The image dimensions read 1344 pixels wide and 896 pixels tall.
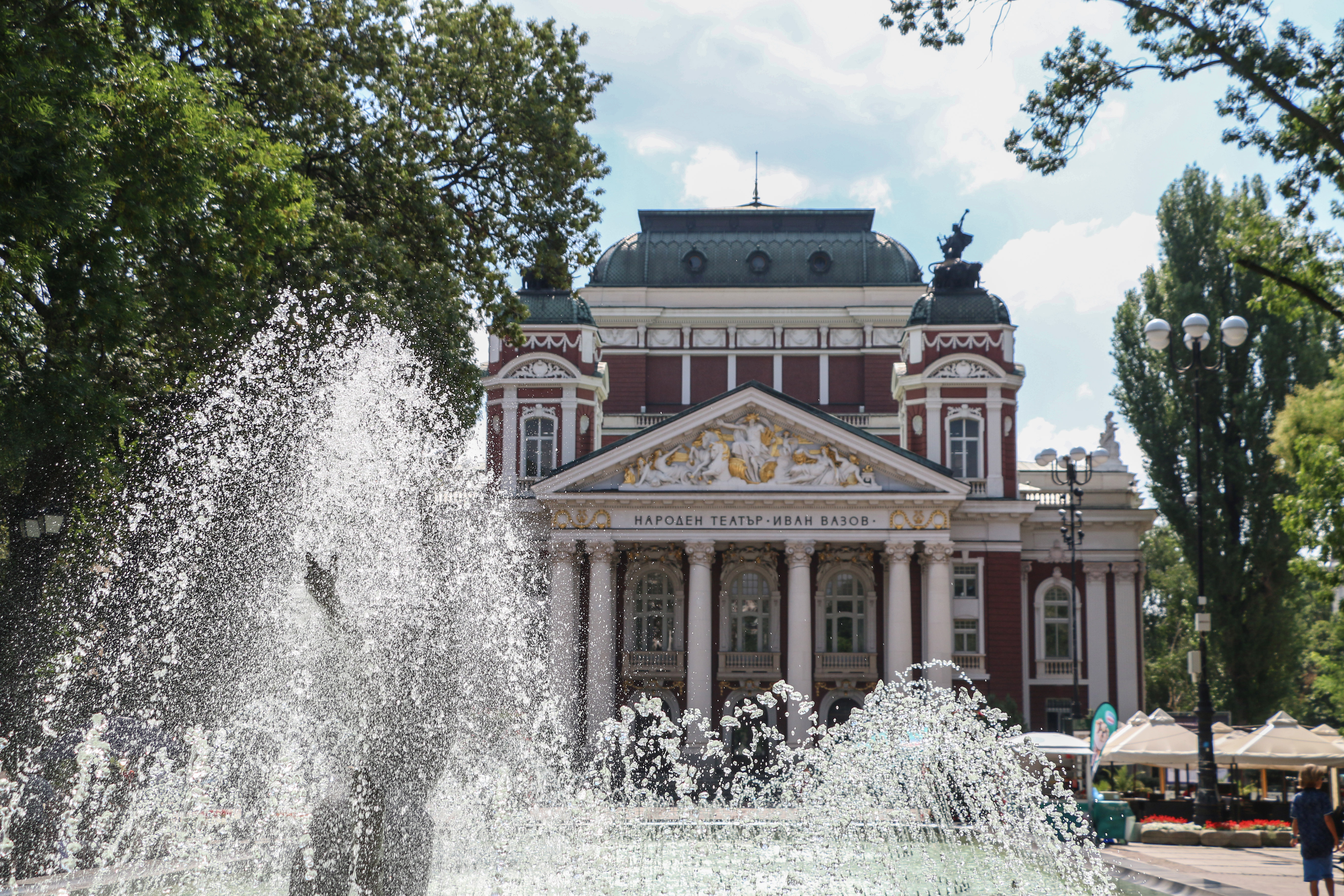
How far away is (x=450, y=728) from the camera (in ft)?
37.9

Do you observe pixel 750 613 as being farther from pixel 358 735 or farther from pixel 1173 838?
pixel 358 735

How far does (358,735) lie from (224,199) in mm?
7291

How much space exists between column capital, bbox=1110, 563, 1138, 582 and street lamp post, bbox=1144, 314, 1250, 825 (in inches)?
809

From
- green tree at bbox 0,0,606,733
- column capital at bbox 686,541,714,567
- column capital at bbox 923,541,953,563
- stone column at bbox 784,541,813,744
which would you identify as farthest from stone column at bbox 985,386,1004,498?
green tree at bbox 0,0,606,733

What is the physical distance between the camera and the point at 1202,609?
71.8 ft

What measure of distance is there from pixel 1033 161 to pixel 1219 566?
2742 centimetres

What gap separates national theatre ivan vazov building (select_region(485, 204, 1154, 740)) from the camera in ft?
125

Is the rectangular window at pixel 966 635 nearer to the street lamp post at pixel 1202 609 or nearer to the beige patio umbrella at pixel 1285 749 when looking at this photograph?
the beige patio umbrella at pixel 1285 749

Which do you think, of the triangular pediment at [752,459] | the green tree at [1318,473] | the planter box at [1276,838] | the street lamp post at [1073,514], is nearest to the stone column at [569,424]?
the triangular pediment at [752,459]

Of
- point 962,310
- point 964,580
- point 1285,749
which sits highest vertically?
point 962,310

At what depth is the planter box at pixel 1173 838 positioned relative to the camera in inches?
808

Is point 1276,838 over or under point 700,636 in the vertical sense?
under

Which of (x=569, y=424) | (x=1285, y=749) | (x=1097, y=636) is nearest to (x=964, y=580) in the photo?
(x=1097, y=636)

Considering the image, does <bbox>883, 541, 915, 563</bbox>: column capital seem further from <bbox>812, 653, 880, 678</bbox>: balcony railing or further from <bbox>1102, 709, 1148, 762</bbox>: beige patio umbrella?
<bbox>1102, 709, 1148, 762</bbox>: beige patio umbrella
